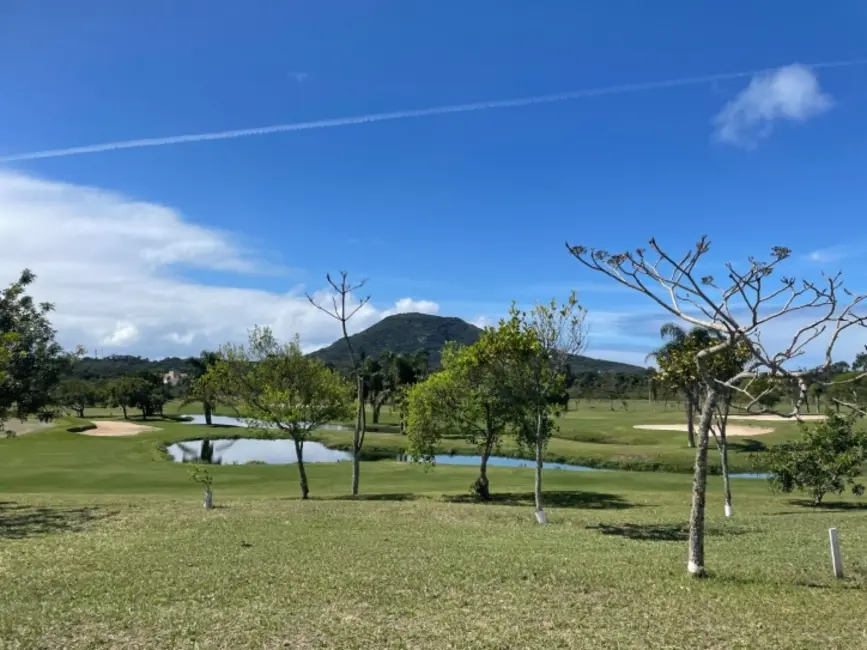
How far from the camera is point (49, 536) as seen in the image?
18438 millimetres

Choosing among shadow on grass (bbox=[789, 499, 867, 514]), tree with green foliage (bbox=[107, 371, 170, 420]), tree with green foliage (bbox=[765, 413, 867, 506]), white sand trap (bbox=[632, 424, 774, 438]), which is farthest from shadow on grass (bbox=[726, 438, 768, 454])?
tree with green foliage (bbox=[107, 371, 170, 420])

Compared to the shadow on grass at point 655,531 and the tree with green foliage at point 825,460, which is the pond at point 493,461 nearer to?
the tree with green foliage at point 825,460


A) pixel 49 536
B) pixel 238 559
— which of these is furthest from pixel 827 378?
pixel 49 536

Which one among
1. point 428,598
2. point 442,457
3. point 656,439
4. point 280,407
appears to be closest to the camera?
point 428,598

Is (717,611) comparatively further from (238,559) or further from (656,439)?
(656,439)

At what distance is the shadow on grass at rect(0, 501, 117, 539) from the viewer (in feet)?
63.5

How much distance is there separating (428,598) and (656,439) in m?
64.0

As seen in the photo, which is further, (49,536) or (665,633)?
(49,536)

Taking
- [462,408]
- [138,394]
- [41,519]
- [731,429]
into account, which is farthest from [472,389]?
[138,394]

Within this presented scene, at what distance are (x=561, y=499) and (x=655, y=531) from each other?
12.0 m

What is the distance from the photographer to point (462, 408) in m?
34.2

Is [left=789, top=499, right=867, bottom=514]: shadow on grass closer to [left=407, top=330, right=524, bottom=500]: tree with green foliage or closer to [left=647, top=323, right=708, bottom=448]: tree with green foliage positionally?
[left=647, top=323, right=708, bottom=448]: tree with green foliage

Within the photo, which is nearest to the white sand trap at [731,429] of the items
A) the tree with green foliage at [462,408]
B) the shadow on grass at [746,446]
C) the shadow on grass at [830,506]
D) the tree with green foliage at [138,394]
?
the shadow on grass at [746,446]

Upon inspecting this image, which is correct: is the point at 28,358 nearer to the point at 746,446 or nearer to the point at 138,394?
the point at 746,446
